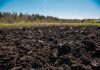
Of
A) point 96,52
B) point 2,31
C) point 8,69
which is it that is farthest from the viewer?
point 2,31

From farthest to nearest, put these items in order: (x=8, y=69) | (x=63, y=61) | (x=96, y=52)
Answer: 1. (x=96, y=52)
2. (x=63, y=61)
3. (x=8, y=69)

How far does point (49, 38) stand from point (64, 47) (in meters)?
1.72

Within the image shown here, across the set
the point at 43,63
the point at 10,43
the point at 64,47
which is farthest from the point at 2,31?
the point at 43,63

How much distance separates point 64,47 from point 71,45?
0.33 metres

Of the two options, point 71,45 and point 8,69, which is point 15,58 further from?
point 71,45

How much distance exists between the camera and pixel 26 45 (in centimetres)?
979

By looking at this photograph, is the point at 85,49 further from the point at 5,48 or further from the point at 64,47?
the point at 5,48

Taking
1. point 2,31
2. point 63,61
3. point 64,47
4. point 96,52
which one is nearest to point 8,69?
point 63,61

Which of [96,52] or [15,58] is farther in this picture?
[96,52]

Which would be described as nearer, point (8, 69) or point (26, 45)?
point (8, 69)

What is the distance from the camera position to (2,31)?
41.4 feet

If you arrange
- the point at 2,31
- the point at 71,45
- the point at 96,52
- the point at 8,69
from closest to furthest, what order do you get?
1. the point at 8,69
2. the point at 96,52
3. the point at 71,45
4. the point at 2,31

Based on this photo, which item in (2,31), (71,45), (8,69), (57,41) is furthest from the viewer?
(2,31)

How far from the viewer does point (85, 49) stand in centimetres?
934
